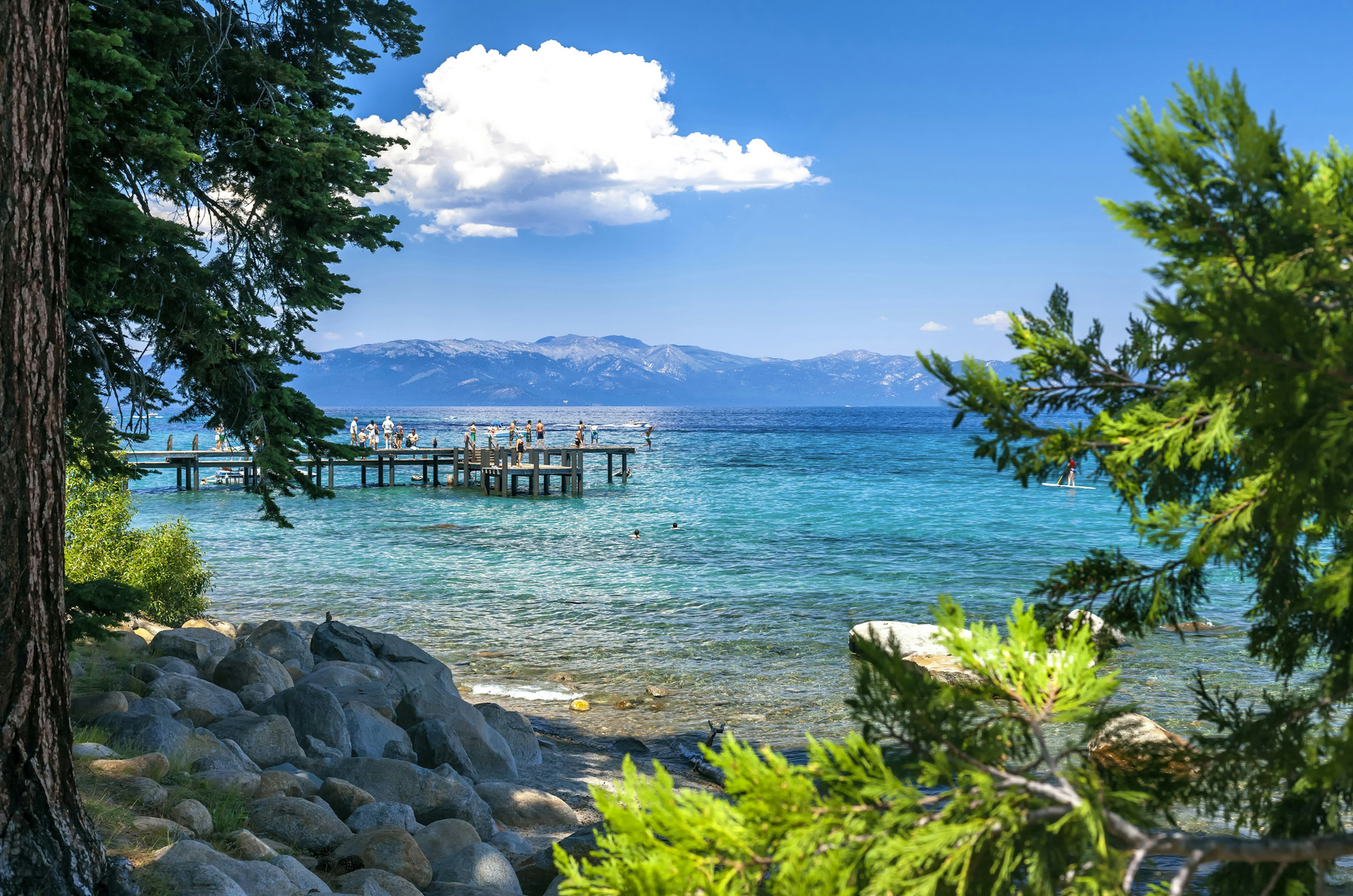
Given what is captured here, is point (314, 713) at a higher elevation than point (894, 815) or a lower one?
lower

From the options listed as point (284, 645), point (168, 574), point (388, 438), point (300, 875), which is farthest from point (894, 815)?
point (388, 438)

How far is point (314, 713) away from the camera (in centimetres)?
731

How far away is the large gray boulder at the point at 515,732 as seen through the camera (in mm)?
9141

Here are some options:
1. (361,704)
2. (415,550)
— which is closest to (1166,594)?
(361,704)

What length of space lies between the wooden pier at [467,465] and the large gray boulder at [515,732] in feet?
93.7

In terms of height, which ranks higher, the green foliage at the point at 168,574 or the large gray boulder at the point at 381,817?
the green foliage at the point at 168,574

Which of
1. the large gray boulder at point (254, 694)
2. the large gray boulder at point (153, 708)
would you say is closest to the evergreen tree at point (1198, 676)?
the large gray boulder at point (153, 708)

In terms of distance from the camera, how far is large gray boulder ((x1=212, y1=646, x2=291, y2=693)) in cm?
820

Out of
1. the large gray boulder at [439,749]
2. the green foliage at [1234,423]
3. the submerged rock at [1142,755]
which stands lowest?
the large gray boulder at [439,749]

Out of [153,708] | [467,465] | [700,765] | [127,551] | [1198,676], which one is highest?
[1198,676]

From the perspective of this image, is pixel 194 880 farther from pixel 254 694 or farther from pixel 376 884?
pixel 254 694

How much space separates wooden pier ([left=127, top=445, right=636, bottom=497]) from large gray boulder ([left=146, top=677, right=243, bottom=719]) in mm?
30380

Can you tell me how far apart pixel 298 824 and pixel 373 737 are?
2333 millimetres

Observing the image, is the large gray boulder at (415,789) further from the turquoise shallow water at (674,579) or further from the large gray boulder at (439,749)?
the turquoise shallow water at (674,579)
